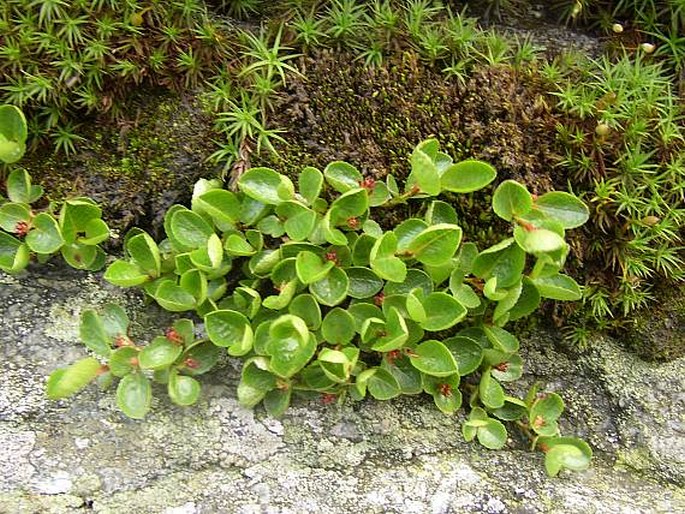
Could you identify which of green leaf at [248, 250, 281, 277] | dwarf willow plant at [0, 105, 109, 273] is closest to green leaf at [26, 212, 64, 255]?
dwarf willow plant at [0, 105, 109, 273]

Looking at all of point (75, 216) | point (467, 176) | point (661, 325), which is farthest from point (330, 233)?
point (661, 325)

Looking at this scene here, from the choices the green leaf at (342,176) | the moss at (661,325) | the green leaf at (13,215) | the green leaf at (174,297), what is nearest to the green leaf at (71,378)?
the green leaf at (174,297)

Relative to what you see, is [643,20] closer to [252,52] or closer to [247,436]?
[252,52]

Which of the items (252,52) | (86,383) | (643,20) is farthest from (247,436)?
(643,20)

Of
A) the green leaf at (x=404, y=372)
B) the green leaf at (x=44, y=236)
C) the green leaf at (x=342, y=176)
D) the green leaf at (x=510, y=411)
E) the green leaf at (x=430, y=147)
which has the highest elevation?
the green leaf at (x=430, y=147)

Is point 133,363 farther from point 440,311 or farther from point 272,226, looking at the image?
point 440,311

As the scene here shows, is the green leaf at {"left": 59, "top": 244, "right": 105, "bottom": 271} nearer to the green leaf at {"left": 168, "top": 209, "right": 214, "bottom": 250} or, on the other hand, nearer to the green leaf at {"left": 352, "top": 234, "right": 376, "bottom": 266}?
the green leaf at {"left": 168, "top": 209, "right": 214, "bottom": 250}

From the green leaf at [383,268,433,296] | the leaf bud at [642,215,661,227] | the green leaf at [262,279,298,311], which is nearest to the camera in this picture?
the green leaf at [262,279,298,311]

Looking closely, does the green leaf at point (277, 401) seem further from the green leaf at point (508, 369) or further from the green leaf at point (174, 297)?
the green leaf at point (508, 369)
